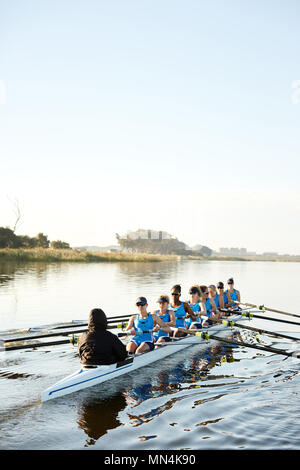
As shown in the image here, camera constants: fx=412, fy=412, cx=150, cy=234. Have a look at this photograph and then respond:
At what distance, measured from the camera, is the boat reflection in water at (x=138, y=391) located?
672 centimetres

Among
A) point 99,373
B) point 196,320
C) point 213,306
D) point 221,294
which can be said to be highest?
point 221,294

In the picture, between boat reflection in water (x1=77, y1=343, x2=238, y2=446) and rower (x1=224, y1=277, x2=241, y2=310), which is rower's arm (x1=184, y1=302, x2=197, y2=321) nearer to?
boat reflection in water (x1=77, y1=343, x2=238, y2=446)

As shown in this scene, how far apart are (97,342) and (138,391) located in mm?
1286

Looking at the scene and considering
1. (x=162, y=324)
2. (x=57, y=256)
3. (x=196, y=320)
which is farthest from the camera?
(x=57, y=256)

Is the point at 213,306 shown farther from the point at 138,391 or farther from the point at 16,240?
the point at 16,240

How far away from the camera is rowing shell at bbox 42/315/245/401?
24.8 feet

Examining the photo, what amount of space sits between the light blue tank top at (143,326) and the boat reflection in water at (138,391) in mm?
Answer: 735

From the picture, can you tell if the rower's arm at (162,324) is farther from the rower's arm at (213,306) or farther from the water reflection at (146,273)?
the water reflection at (146,273)

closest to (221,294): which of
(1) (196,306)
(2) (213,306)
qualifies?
(2) (213,306)

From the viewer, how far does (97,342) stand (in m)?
8.42

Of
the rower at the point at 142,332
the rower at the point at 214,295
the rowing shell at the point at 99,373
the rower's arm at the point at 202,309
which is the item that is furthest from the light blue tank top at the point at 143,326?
the rower at the point at 214,295

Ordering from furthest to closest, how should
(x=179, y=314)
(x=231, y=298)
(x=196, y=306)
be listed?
(x=231, y=298)
(x=196, y=306)
(x=179, y=314)

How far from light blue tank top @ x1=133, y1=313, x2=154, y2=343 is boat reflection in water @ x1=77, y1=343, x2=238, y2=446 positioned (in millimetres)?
735

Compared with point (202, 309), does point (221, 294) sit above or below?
above
